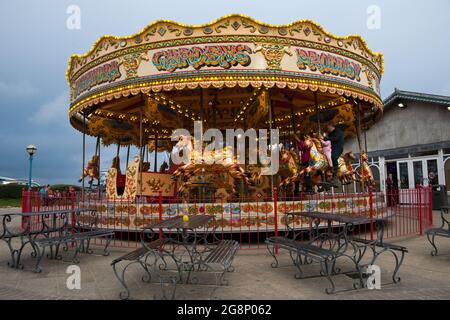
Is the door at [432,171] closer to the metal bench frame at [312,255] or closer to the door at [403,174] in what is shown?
the door at [403,174]

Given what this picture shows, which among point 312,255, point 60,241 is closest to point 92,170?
point 60,241

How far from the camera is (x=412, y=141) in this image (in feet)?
67.0

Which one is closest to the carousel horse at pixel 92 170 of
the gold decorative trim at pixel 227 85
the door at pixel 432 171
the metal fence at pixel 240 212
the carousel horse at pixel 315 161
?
the metal fence at pixel 240 212

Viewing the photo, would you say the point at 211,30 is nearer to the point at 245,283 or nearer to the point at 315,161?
the point at 315,161

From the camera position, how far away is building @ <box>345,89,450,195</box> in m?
18.7

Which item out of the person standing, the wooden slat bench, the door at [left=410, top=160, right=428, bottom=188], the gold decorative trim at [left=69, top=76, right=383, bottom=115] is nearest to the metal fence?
the wooden slat bench

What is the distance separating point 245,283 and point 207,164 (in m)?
5.21

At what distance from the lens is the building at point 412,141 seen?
18.7 m

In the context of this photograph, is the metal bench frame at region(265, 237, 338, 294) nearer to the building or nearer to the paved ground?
the paved ground

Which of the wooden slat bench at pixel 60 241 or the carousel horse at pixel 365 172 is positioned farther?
the carousel horse at pixel 365 172

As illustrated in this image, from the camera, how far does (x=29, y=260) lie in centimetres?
653

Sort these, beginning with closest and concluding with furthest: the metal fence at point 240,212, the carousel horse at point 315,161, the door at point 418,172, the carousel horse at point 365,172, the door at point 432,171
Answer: the metal fence at point 240,212
the carousel horse at point 315,161
the carousel horse at point 365,172
the door at point 432,171
the door at point 418,172

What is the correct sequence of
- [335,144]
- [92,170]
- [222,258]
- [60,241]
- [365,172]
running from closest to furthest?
[222,258] → [60,241] → [335,144] → [365,172] → [92,170]

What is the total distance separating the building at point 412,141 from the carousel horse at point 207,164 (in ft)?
43.6
